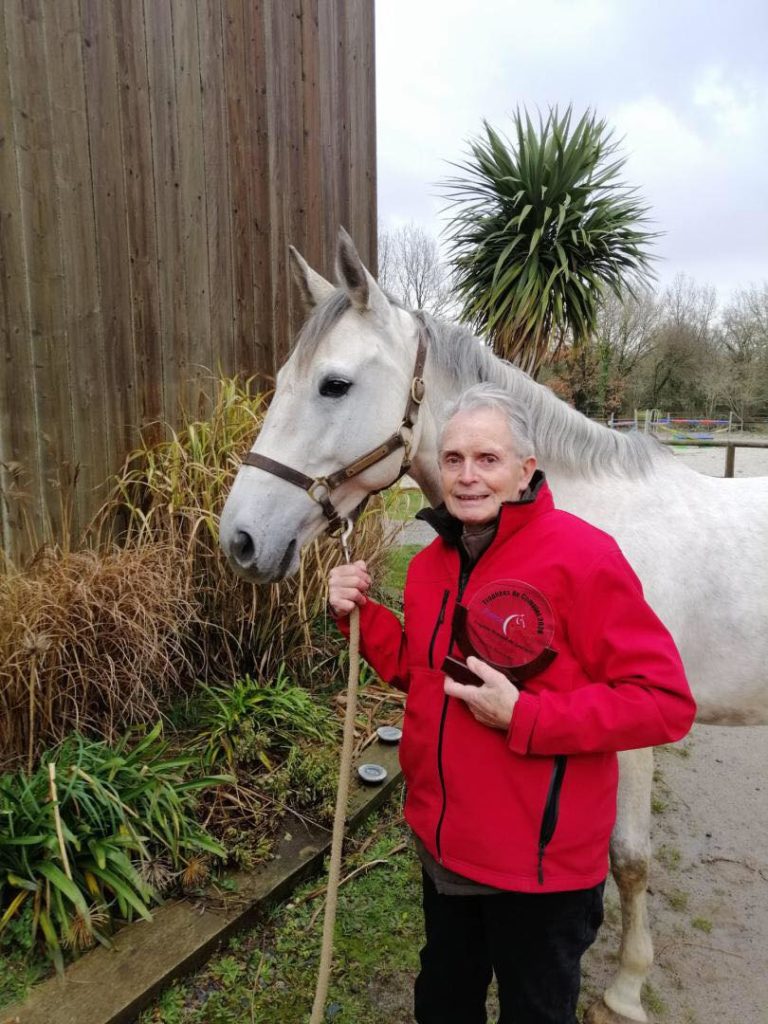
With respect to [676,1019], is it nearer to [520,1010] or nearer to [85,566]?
[520,1010]

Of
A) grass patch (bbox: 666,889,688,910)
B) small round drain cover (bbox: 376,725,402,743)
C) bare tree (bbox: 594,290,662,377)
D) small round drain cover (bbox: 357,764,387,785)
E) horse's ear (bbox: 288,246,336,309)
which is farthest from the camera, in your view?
bare tree (bbox: 594,290,662,377)

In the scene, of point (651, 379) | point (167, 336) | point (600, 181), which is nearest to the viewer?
point (167, 336)

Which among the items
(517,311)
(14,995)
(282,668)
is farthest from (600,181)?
(14,995)

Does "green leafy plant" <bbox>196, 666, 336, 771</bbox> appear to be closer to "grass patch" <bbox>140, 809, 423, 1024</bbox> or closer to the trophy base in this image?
"grass patch" <bbox>140, 809, 423, 1024</bbox>

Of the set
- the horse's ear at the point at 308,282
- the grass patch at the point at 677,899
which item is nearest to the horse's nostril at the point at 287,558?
the horse's ear at the point at 308,282

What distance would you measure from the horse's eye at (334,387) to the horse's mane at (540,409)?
0.30 m

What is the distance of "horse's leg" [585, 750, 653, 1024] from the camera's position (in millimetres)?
1831

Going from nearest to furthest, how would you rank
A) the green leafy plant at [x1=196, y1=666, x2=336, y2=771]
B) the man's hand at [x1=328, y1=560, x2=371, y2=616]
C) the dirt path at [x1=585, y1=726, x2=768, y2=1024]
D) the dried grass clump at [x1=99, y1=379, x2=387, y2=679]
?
the man's hand at [x1=328, y1=560, x2=371, y2=616] < the dirt path at [x1=585, y1=726, x2=768, y2=1024] < the green leafy plant at [x1=196, y1=666, x2=336, y2=771] < the dried grass clump at [x1=99, y1=379, x2=387, y2=679]

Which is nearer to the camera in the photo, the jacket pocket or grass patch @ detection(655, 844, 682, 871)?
the jacket pocket

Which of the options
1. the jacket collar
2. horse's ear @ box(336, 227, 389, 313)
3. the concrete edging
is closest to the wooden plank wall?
the concrete edging

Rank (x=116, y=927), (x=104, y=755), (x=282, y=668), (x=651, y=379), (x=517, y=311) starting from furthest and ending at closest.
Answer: (x=651, y=379) → (x=517, y=311) → (x=282, y=668) → (x=104, y=755) → (x=116, y=927)

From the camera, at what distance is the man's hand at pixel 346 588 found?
1501 mm

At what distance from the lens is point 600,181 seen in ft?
26.1

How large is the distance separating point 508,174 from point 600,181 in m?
1.18
